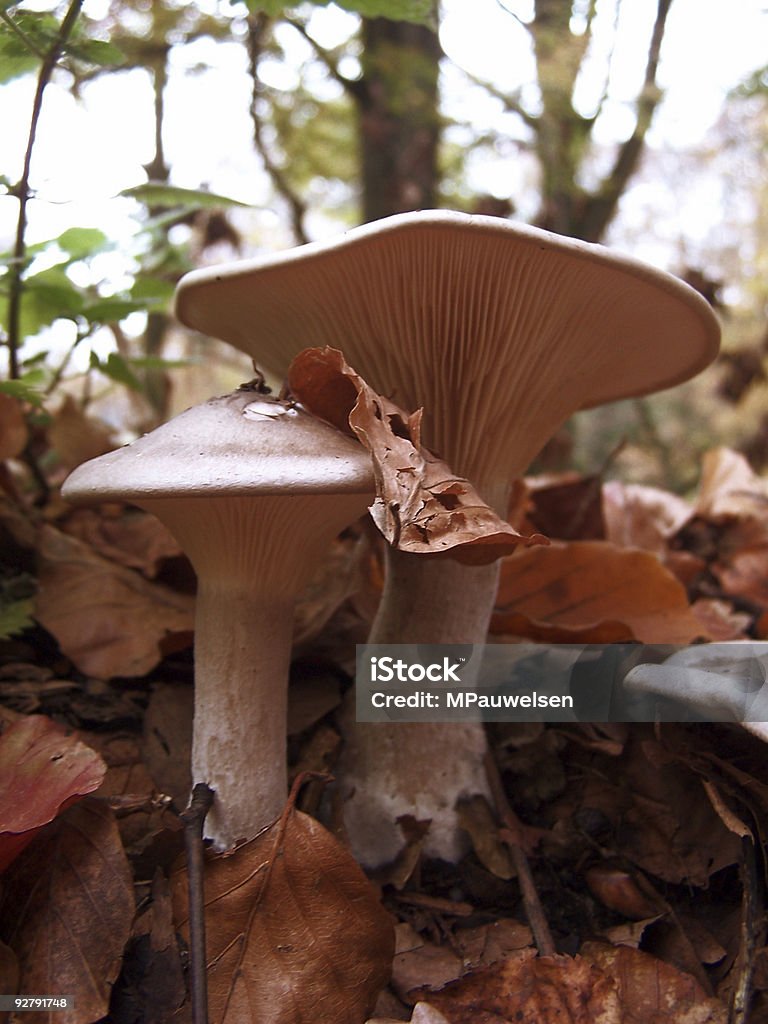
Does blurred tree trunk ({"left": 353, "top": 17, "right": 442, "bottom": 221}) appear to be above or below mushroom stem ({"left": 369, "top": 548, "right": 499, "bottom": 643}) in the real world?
above

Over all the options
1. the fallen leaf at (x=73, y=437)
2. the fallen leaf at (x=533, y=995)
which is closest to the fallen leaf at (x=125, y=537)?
the fallen leaf at (x=73, y=437)

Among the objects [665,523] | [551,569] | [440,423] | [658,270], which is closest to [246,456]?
[440,423]

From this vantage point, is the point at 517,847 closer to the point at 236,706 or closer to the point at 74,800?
the point at 236,706

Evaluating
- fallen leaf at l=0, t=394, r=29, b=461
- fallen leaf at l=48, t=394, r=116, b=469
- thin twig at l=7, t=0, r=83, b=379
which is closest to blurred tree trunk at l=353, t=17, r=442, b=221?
fallen leaf at l=48, t=394, r=116, b=469

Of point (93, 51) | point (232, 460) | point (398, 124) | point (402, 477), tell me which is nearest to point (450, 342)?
point (402, 477)

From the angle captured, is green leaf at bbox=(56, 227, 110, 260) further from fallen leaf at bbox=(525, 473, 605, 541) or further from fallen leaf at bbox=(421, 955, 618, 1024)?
fallen leaf at bbox=(421, 955, 618, 1024)

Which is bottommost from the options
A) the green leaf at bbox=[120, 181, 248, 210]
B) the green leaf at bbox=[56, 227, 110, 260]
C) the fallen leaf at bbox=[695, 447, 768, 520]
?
the fallen leaf at bbox=[695, 447, 768, 520]
